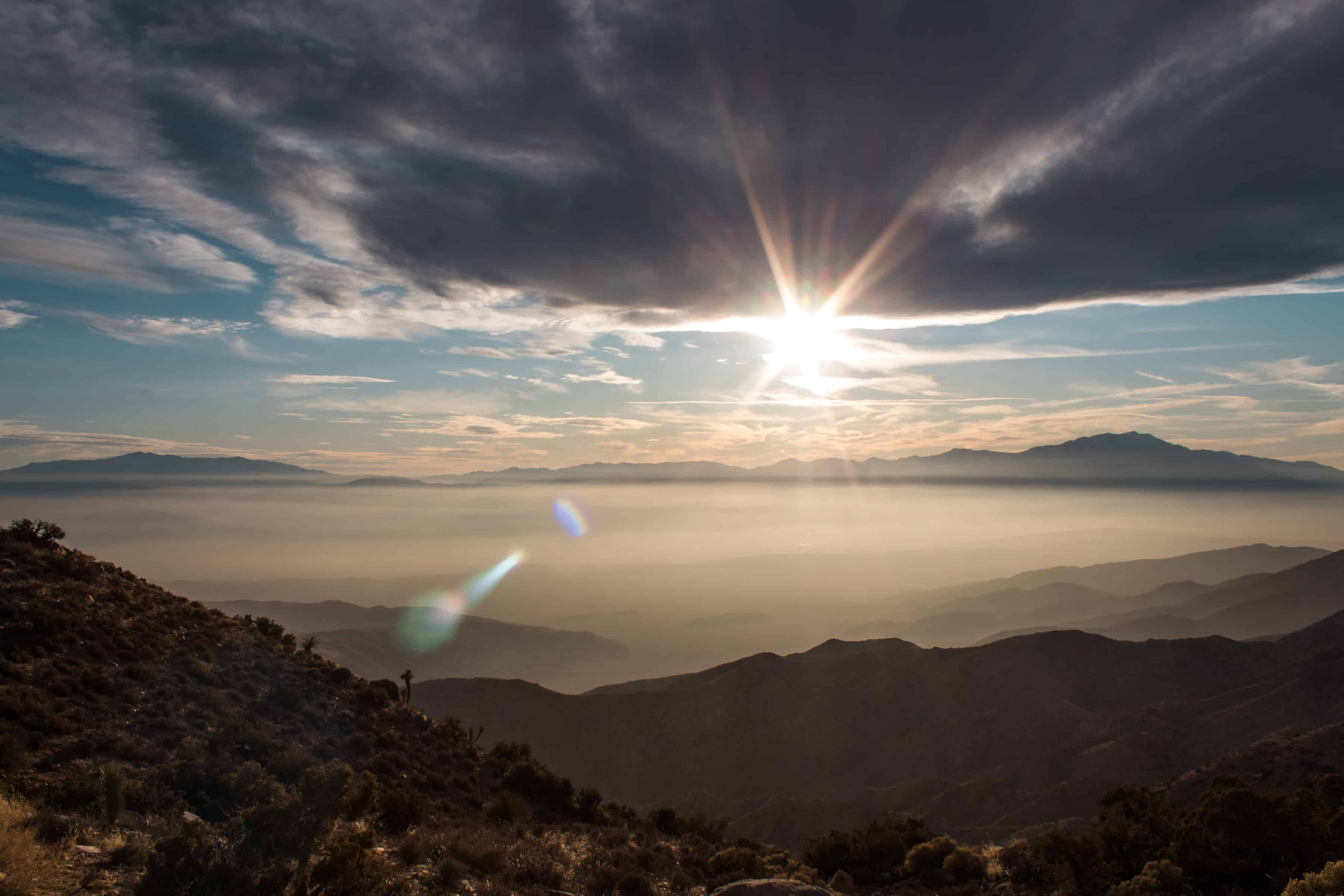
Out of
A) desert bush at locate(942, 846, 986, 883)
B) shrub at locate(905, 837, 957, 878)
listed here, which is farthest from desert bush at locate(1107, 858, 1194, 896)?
shrub at locate(905, 837, 957, 878)

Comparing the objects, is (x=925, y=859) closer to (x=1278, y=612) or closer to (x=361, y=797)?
(x=361, y=797)

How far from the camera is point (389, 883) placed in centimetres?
1124

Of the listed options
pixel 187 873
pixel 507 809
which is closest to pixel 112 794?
pixel 187 873

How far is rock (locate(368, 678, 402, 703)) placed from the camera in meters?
29.6

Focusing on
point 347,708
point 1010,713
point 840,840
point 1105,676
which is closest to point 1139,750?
point 1010,713

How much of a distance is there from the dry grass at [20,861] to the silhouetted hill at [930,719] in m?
61.0

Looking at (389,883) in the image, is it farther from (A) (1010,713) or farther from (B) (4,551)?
(A) (1010,713)

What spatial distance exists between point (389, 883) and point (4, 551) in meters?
26.3

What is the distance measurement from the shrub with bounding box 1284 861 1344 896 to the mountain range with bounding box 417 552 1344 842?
41.4m

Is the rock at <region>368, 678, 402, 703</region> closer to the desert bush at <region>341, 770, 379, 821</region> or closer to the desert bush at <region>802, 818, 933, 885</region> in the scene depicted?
the desert bush at <region>341, 770, 379, 821</region>

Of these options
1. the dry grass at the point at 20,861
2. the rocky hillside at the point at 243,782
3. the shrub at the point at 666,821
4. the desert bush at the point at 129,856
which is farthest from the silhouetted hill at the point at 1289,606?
the dry grass at the point at 20,861

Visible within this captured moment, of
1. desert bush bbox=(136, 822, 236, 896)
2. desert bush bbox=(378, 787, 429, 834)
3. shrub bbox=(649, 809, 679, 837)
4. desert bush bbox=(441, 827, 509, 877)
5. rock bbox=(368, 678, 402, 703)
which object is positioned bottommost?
shrub bbox=(649, 809, 679, 837)

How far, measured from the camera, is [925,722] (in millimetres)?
89000

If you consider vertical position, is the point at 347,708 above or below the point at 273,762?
below
